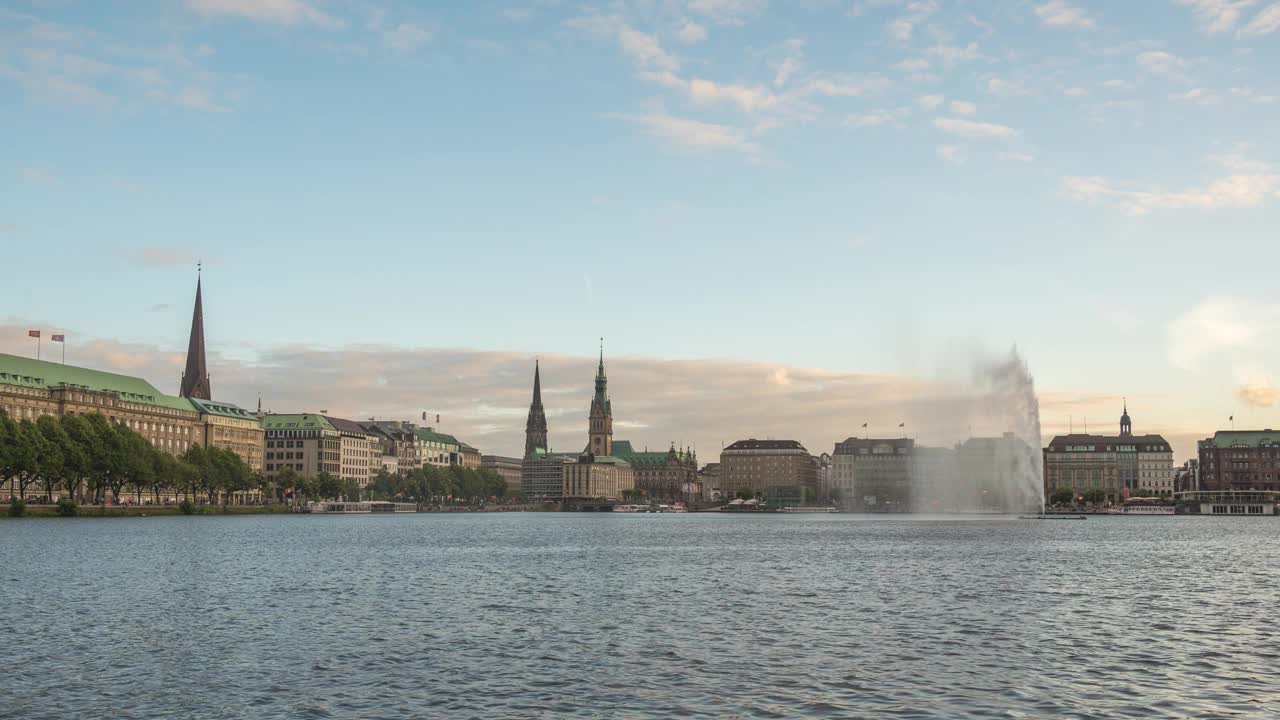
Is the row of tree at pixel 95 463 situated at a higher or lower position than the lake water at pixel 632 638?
higher

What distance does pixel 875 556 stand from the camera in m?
80.8

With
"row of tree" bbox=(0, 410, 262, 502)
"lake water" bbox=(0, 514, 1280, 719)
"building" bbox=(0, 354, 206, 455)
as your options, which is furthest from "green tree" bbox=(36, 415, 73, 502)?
"lake water" bbox=(0, 514, 1280, 719)

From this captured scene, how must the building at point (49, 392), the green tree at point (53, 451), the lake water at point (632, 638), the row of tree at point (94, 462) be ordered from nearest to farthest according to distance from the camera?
the lake water at point (632, 638) → the row of tree at point (94, 462) → the green tree at point (53, 451) → the building at point (49, 392)

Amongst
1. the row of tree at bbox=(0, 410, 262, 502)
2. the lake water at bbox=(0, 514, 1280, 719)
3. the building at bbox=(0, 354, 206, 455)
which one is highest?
the building at bbox=(0, 354, 206, 455)

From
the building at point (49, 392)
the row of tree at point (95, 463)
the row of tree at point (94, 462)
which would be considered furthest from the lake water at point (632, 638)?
the building at point (49, 392)

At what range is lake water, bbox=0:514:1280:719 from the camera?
27266mm

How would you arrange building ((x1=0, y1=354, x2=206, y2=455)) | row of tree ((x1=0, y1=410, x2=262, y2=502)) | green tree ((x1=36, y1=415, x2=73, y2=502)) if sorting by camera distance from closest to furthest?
row of tree ((x1=0, y1=410, x2=262, y2=502)), green tree ((x1=36, y1=415, x2=73, y2=502)), building ((x1=0, y1=354, x2=206, y2=455))

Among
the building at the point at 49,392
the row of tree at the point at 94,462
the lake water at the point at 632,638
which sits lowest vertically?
the lake water at the point at 632,638

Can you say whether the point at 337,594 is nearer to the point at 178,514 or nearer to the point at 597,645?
the point at 597,645

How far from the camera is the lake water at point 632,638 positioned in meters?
27.3

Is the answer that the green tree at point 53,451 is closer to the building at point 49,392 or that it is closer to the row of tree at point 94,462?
the row of tree at point 94,462

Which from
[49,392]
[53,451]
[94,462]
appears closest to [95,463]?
[94,462]

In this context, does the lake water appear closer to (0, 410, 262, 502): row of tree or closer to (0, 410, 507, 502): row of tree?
(0, 410, 262, 502): row of tree

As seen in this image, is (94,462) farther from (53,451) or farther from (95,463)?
(53,451)
